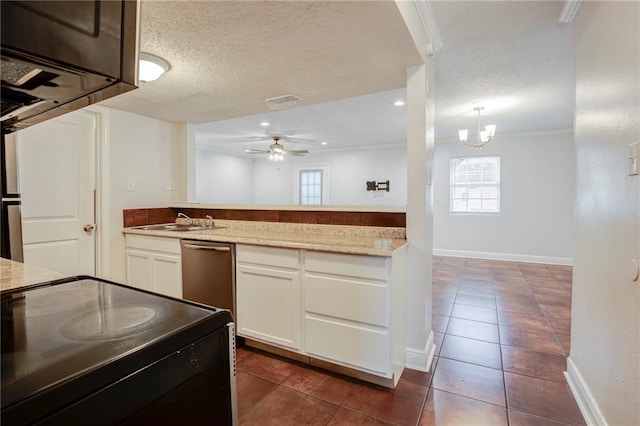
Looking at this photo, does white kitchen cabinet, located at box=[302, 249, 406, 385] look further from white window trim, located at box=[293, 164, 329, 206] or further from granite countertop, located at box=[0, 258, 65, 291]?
white window trim, located at box=[293, 164, 329, 206]

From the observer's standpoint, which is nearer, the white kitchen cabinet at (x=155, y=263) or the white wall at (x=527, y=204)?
the white kitchen cabinet at (x=155, y=263)

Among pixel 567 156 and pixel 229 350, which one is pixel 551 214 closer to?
pixel 567 156

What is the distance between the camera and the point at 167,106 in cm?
288

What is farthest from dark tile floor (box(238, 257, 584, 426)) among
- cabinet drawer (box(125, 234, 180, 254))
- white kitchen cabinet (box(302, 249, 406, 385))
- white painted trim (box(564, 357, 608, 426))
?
cabinet drawer (box(125, 234, 180, 254))

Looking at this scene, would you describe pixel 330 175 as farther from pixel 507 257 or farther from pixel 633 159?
pixel 633 159

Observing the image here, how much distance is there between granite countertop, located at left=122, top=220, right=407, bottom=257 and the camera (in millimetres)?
1902

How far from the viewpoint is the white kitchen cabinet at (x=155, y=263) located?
2582 mm

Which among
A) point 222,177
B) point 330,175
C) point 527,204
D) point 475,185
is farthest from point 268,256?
point 222,177

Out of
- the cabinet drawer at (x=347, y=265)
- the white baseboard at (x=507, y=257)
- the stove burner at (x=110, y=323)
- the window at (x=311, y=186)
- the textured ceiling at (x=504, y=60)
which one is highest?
the textured ceiling at (x=504, y=60)

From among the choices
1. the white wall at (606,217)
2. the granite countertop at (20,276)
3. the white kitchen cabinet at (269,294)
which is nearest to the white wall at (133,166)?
the white kitchen cabinet at (269,294)

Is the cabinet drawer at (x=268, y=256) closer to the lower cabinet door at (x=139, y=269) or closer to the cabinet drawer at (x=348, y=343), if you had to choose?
the cabinet drawer at (x=348, y=343)

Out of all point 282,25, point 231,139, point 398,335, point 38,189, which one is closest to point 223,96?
point 282,25

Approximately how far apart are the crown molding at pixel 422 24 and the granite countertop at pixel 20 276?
6.12 feet

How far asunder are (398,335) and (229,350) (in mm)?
1429
